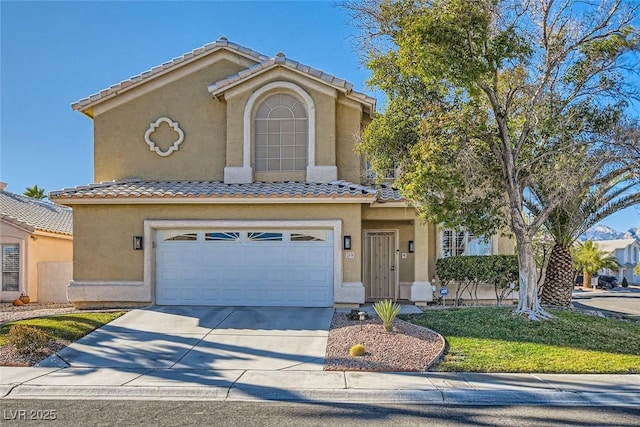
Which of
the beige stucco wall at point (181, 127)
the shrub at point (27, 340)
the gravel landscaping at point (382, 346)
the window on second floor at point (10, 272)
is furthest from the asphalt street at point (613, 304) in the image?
the window on second floor at point (10, 272)

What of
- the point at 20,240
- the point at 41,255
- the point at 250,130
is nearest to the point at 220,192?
the point at 250,130

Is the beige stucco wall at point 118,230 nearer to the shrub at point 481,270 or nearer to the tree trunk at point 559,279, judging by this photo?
the shrub at point 481,270

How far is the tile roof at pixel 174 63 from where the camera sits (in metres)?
16.1

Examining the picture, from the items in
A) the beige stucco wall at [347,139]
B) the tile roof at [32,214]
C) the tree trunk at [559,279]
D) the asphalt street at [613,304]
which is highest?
the beige stucco wall at [347,139]

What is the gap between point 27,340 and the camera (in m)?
9.63

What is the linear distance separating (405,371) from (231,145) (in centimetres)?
962

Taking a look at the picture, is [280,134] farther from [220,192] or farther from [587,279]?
[587,279]

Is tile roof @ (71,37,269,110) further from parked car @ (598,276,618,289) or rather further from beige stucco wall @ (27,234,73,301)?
parked car @ (598,276,618,289)

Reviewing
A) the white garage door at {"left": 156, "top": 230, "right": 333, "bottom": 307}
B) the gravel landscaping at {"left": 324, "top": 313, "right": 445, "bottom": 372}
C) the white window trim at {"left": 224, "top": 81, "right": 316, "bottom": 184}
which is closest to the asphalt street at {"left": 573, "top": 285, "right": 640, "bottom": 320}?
the gravel landscaping at {"left": 324, "top": 313, "right": 445, "bottom": 372}

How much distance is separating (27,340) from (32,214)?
13.6m

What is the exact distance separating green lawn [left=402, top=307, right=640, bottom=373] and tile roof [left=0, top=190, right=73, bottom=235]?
15.6m

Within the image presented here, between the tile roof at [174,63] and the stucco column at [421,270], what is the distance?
775cm

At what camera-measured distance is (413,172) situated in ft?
36.7

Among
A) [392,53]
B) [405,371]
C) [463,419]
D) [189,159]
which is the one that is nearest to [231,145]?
[189,159]
